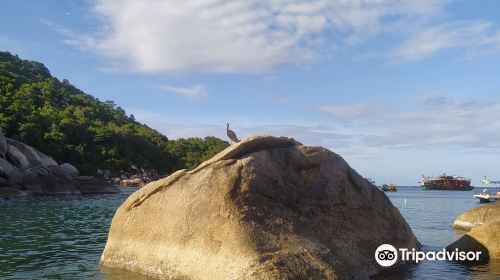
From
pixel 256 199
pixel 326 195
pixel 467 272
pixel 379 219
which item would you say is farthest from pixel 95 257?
pixel 467 272

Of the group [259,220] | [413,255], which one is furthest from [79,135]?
[259,220]

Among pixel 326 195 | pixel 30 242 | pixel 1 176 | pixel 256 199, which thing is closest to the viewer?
pixel 256 199

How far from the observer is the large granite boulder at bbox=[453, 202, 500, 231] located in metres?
23.9

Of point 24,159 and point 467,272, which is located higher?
point 24,159

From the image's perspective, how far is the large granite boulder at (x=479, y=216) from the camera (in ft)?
78.4

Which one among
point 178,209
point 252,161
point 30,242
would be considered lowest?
point 30,242

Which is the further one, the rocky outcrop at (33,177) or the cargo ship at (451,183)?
the cargo ship at (451,183)

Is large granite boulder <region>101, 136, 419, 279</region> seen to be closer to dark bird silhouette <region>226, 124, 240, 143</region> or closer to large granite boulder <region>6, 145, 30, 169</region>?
dark bird silhouette <region>226, 124, 240, 143</region>

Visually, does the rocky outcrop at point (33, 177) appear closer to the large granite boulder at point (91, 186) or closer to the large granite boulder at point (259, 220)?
the large granite boulder at point (91, 186)

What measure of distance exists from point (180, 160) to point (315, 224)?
116 metres

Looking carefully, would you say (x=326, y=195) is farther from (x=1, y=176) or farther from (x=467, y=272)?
(x=1, y=176)

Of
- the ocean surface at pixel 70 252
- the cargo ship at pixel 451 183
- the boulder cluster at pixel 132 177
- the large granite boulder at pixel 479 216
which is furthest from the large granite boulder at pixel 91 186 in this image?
the cargo ship at pixel 451 183

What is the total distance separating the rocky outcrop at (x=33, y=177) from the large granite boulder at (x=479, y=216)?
4217cm

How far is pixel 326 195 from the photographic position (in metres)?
12.9
